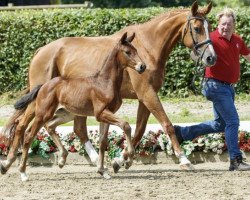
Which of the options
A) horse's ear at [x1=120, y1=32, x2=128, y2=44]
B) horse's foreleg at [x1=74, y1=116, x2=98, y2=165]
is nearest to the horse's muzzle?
horse's ear at [x1=120, y1=32, x2=128, y2=44]

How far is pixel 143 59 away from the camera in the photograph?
10.3 meters

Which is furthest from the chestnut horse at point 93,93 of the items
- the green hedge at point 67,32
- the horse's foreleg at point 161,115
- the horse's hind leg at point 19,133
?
the green hedge at point 67,32

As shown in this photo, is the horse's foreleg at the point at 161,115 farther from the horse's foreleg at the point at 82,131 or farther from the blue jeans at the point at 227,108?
the horse's foreleg at the point at 82,131

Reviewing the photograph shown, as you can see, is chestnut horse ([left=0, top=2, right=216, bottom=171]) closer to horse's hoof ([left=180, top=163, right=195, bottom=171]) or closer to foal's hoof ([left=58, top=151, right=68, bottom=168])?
horse's hoof ([left=180, top=163, right=195, bottom=171])

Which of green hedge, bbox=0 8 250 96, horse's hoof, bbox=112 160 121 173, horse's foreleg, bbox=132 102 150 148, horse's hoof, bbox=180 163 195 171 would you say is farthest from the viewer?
green hedge, bbox=0 8 250 96

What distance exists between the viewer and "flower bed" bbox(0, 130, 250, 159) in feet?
36.6

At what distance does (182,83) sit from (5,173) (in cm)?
804

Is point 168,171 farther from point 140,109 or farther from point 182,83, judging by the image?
point 182,83

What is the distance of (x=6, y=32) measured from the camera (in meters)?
18.3

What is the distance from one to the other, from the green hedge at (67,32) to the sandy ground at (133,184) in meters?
6.84

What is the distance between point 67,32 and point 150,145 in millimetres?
7135

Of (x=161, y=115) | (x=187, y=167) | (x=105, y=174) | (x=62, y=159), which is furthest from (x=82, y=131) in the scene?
(x=187, y=167)

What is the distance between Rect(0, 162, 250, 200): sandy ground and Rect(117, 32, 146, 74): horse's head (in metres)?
1.33

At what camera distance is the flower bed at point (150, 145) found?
1115 cm
